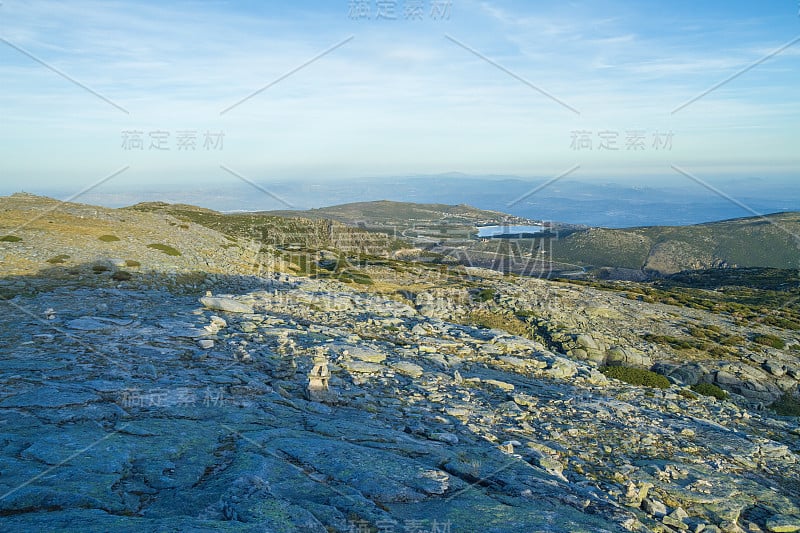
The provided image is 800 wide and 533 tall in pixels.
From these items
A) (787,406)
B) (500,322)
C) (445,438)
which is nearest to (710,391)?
(787,406)

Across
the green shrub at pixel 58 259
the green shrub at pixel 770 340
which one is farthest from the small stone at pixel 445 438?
the green shrub at pixel 770 340

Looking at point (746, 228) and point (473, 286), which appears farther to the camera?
point (746, 228)

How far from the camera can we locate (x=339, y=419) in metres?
11.8

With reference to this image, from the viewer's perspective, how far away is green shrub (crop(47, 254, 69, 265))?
1046 inches

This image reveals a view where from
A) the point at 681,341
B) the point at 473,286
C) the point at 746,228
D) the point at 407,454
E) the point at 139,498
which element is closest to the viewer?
the point at 139,498

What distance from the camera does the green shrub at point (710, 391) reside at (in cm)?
2274

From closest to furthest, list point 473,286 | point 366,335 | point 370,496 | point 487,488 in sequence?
point 370,496, point 487,488, point 366,335, point 473,286

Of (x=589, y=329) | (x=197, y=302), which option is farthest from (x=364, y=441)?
(x=589, y=329)

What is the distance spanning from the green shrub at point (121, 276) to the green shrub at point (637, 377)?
1064 inches

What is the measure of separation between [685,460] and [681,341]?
69.8 ft

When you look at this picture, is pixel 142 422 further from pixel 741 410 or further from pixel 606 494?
pixel 741 410

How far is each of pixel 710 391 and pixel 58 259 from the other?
36.8 metres

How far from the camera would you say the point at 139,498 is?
700 cm

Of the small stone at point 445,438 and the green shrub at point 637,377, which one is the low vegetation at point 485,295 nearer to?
the green shrub at point 637,377
